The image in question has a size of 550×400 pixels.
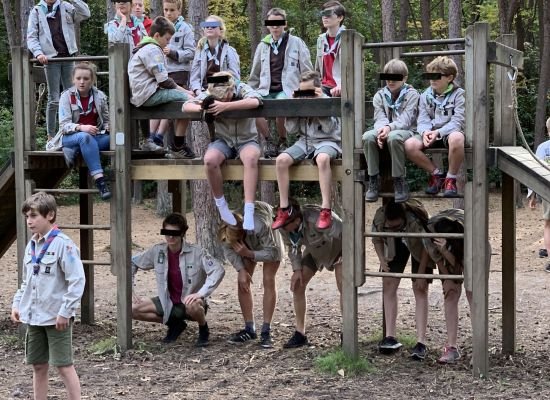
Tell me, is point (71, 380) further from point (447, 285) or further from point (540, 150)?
point (540, 150)

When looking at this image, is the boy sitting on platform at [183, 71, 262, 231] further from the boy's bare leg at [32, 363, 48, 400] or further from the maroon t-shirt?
the boy's bare leg at [32, 363, 48, 400]

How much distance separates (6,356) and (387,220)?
3640mm

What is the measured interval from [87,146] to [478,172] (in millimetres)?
3423

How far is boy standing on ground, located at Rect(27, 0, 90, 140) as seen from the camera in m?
9.59

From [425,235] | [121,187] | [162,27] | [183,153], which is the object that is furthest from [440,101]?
[121,187]

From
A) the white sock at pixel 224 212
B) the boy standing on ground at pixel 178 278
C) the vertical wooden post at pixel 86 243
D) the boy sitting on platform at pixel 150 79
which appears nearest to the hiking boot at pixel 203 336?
the boy standing on ground at pixel 178 278

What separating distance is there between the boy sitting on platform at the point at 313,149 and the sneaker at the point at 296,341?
51.0 inches

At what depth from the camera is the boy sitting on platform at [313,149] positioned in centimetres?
816

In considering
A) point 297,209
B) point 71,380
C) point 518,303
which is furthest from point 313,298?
point 71,380

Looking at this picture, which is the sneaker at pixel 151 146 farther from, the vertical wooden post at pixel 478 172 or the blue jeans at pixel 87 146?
the vertical wooden post at pixel 478 172

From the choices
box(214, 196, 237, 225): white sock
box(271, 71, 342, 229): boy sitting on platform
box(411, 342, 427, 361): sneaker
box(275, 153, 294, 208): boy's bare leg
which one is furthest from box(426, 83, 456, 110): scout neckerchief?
box(411, 342, 427, 361): sneaker

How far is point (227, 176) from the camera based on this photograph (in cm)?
863

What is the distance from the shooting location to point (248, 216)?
835 cm

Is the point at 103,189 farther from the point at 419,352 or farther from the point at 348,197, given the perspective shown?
the point at 419,352
